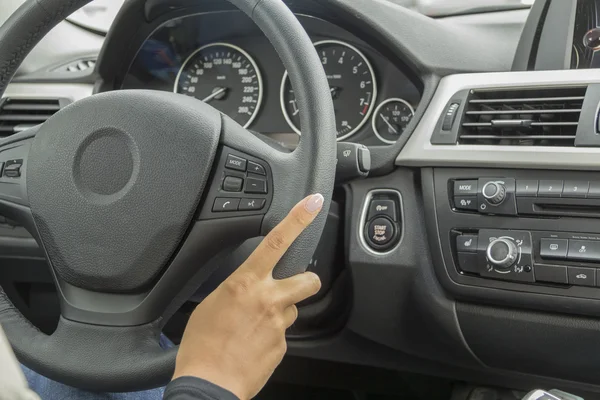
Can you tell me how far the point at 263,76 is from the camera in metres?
1.42

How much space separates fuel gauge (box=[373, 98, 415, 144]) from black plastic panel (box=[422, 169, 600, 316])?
19cm

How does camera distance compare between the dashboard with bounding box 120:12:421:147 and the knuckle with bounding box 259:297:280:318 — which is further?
the dashboard with bounding box 120:12:421:147

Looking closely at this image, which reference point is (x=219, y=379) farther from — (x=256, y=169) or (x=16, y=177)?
(x=16, y=177)

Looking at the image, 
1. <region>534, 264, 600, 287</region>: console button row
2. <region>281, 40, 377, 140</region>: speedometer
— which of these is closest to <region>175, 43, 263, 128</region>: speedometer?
<region>281, 40, 377, 140</region>: speedometer

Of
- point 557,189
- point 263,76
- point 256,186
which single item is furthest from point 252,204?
point 263,76

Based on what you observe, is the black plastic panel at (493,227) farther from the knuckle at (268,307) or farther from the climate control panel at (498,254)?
the knuckle at (268,307)

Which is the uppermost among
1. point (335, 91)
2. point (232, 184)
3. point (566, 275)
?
point (232, 184)

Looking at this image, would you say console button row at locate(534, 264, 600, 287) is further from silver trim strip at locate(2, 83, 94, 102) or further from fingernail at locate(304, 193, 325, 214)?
silver trim strip at locate(2, 83, 94, 102)

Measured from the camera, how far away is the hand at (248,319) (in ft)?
2.47

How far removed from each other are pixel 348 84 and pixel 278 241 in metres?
0.64

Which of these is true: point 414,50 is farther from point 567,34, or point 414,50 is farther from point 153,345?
point 153,345

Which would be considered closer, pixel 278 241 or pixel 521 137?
pixel 278 241

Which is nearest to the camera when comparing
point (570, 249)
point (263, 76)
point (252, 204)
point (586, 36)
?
point (252, 204)

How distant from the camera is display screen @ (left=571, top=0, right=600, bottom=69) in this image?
3.66 feet
